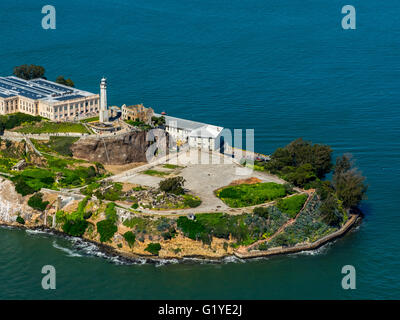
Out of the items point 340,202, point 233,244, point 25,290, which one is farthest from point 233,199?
point 25,290

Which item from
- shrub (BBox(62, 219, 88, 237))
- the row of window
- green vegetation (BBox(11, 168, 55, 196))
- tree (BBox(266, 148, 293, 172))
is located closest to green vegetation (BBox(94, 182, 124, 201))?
shrub (BBox(62, 219, 88, 237))

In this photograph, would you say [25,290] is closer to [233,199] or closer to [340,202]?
[233,199]

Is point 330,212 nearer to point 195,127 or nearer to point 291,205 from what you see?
point 291,205

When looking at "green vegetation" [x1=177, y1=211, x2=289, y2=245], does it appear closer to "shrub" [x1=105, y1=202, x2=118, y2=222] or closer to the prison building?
"shrub" [x1=105, y1=202, x2=118, y2=222]

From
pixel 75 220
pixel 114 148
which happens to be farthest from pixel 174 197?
pixel 114 148

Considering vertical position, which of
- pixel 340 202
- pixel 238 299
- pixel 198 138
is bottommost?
pixel 238 299

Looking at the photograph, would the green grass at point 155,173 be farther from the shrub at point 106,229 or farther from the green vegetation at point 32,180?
the shrub at point 106,229
